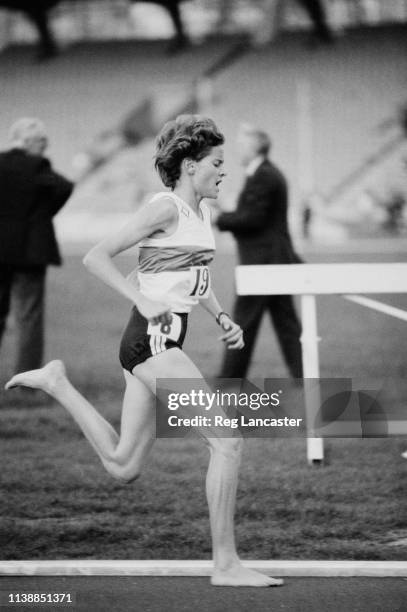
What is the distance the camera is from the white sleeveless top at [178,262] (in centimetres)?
372

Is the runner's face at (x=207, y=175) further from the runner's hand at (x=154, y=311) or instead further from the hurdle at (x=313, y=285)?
the hurdle at (x=313, y=285)

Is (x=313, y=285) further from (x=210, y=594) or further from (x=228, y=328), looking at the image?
(x=210, y=594)

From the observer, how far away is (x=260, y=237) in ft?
24.8


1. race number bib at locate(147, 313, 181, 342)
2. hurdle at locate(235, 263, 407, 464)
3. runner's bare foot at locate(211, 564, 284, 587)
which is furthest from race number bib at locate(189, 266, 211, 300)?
hurdle at locate(235, 263, 407, 464)

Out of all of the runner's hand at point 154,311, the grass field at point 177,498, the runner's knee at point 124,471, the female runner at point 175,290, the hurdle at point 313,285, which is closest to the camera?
the runner's hand at point 154,311

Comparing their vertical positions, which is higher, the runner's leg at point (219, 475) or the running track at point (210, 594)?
the runner's leg at point (219, 475)

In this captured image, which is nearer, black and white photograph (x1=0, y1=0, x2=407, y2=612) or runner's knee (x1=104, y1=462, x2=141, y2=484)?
black and white photograph (x1=0, y1=0, x2=407, y2=612)

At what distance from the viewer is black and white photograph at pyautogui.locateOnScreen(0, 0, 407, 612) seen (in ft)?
12.2

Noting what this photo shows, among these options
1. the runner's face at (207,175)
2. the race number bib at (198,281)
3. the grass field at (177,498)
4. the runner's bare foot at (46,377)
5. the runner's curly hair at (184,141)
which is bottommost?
the grass field at (177,498)

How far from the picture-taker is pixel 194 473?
Answer: 5664 mm

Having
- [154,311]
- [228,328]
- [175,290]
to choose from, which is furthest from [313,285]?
[154,311]

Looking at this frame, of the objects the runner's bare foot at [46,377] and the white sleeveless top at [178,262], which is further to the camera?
the runner's bare foot at [46,377]

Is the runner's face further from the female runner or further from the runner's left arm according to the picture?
the runner's left arm

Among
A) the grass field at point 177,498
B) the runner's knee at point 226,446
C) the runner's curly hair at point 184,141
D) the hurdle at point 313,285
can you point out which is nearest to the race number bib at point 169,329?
the runner's knee at point 226,446
